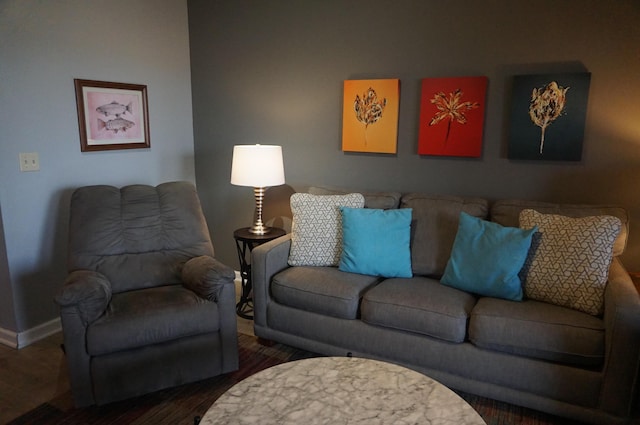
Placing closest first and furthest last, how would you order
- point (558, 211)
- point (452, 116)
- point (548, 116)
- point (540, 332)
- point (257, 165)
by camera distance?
point (540, 332) < point (558, 211) < point (548, 116) < point (452, 116) < point (257, 165)

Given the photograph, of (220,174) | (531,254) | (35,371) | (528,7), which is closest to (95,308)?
(35,371)

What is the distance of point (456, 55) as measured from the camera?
289cm

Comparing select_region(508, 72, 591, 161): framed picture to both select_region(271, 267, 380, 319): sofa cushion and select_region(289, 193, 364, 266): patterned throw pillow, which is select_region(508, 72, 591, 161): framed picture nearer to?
select_region(289, 193, 364, 266): patterned throw pillow

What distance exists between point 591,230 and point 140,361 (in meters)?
2.40

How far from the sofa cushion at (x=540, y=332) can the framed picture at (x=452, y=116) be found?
115cm

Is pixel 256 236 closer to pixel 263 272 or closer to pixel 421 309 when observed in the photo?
pixel 263 272

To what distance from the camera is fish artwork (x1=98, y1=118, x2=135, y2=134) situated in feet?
10.4

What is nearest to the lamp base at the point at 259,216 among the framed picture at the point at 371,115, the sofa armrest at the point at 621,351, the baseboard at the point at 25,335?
the framed picture at the point at 371,115

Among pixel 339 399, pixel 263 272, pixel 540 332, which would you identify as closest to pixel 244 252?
pixel 263 272

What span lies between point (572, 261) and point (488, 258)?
0.40m

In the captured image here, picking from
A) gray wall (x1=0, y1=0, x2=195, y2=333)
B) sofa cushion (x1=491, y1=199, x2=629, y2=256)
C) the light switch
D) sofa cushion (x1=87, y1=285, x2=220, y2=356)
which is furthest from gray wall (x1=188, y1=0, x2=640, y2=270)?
sofa cushion (x1=87, y1=285, x2=220, y2=356)

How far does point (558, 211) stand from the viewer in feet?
8.34

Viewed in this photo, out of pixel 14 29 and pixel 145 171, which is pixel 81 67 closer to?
pixel 14 29

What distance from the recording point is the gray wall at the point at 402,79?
2561mm
